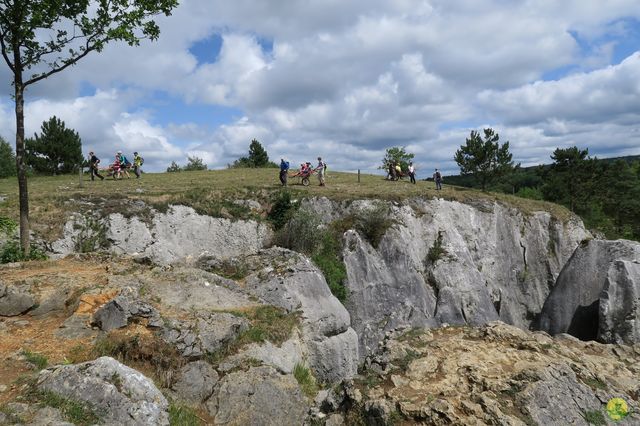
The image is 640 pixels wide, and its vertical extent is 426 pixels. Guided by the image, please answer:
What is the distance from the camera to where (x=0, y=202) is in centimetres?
2070

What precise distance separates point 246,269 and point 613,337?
1664cm

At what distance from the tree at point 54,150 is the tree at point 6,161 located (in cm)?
2074

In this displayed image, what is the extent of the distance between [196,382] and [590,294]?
20.3m

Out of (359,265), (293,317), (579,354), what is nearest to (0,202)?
(293,317)

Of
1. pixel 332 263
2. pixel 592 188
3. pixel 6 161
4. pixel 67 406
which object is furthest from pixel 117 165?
pixel 592 188

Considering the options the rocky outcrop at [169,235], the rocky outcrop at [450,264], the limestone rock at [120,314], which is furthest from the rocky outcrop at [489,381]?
the rocky outcrop at [169,235]

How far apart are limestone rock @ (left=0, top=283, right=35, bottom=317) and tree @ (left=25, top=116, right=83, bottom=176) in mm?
32673

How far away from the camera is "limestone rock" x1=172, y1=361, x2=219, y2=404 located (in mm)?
10539

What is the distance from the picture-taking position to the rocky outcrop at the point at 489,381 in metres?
8.36

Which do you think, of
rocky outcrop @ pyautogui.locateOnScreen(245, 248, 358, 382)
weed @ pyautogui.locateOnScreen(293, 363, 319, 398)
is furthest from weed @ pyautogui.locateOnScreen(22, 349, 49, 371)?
rocky outcrop @ pyautogui.locateOnScreen(245, 248, 358, 382)

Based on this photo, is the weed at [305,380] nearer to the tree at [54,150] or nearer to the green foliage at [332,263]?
the green foliage at [332,263]

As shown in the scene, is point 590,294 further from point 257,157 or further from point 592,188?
point 257,157

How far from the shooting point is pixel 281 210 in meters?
25.8

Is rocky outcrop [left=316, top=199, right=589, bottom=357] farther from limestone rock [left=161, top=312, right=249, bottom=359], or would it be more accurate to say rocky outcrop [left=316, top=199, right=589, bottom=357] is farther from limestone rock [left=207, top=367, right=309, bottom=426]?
limestone rock [left=161, top=312, right=249, bottom=359]
